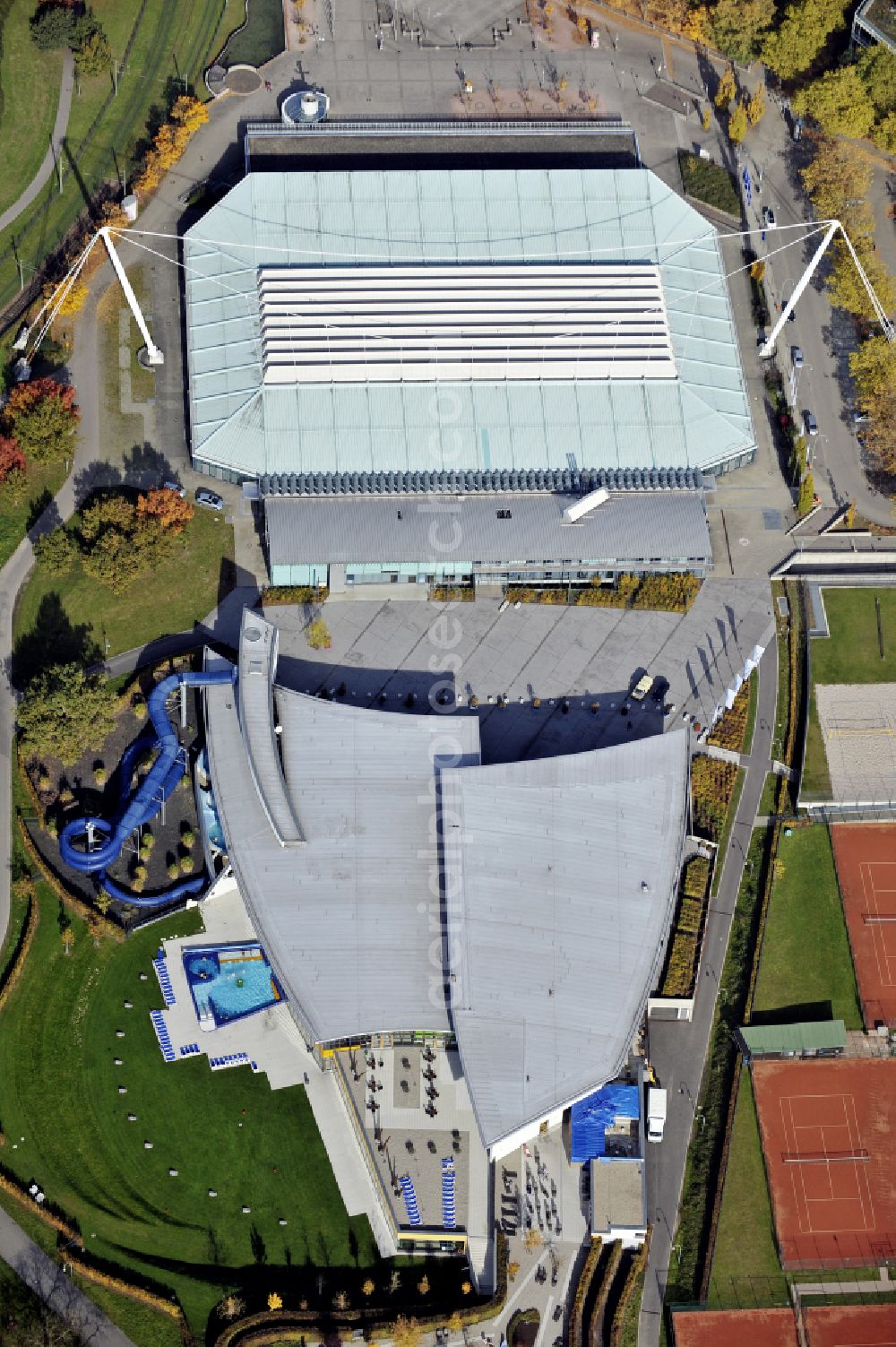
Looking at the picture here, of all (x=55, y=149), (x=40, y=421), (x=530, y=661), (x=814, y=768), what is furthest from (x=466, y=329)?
(x=814, y=768)

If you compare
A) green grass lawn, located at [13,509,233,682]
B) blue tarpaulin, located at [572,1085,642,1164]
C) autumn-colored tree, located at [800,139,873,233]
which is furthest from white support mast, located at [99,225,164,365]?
blue tarpaulin, located at [572,1085,642,1164]

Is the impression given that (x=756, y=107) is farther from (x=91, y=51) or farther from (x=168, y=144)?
(x=91, y=51)

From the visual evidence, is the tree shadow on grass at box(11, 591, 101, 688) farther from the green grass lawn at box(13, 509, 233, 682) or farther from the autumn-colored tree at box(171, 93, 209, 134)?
the autumn-colored tree at box(171, 93, 209, 134)

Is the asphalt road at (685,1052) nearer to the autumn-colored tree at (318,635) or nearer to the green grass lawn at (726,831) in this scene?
the green grass lawn at (726,831)

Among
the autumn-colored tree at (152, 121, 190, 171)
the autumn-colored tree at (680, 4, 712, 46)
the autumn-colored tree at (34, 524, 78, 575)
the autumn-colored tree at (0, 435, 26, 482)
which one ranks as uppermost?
the autumn-colored tree at (680, 4, 712, 46)

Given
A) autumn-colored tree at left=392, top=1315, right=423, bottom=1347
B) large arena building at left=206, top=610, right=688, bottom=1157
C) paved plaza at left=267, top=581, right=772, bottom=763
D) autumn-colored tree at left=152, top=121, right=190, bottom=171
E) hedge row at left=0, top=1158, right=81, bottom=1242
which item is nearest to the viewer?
autumn-colored tree at left=392, top=1315, right=423, bottom=1347

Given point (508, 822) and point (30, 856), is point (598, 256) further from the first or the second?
point (30, 856)
